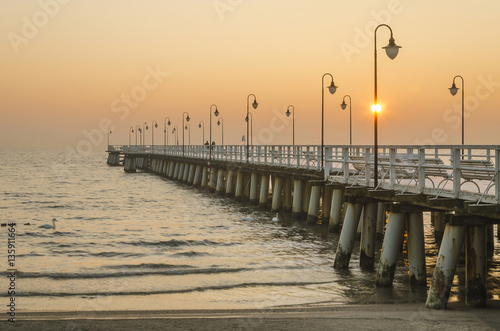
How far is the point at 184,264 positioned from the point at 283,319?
9.25 metres

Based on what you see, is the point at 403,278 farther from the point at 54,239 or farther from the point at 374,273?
the point at 54,239

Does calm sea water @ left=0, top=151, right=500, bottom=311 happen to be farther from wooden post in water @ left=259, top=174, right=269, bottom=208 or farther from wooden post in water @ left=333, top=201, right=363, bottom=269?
wooden post in water @ left=333, top=201, right=363, bottom=269

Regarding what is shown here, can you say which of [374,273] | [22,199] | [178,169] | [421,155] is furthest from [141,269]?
[178,169]

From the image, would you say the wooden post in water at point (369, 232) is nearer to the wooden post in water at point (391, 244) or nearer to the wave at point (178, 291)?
the wave at point (178, 291)

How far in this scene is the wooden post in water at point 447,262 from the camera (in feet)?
39.8

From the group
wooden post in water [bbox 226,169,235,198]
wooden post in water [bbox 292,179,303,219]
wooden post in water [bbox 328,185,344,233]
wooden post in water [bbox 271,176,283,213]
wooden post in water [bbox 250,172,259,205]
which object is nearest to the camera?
wooden post in water [bbox 328,185,344,233]

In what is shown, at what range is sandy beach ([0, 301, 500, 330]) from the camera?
11219mm

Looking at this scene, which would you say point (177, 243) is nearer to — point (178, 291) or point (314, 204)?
point (314, 204)

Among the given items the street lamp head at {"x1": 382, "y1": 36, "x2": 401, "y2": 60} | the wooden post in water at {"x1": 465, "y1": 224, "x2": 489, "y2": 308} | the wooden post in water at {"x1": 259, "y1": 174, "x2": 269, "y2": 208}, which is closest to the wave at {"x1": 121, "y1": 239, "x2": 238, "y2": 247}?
the wooden post in water at {"x1": 259, "y1": 174, "x2": 269, "y2": 208}

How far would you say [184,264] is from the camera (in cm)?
2089

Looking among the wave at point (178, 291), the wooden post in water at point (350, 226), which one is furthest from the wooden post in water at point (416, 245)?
the wave at point (178, 291)

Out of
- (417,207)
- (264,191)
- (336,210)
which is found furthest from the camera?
(264,191)

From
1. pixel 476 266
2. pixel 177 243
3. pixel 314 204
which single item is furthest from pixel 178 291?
pixel 314 204

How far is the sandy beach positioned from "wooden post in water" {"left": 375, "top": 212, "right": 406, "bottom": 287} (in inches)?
60.8
